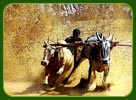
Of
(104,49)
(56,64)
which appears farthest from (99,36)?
(56,64)

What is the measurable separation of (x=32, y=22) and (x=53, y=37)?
20 cm

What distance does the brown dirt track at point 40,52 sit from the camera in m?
4.22

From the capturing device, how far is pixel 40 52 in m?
4.21

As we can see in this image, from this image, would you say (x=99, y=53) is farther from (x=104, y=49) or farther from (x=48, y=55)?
(x=48, y=55)

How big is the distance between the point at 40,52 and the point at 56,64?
0.15m

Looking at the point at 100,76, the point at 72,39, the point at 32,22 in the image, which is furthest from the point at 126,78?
the point at 32,22

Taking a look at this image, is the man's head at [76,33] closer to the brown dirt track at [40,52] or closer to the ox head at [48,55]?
the brown dirt track at [40,52]

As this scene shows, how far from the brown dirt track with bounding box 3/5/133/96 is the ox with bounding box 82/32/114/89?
0.05 metres

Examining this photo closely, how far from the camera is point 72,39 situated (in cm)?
423

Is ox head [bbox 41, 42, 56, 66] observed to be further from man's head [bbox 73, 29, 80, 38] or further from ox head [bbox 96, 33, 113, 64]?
ox head [bbox 96, 33, 113, 64]

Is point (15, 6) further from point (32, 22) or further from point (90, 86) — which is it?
point (90, 86)

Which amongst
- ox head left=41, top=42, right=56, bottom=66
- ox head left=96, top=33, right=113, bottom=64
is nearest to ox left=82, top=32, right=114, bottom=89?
ox head left=96, top=33, right=113, bottom=64

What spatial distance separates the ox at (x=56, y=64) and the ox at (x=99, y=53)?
0.14m

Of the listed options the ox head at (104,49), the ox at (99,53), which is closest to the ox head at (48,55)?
the ox at (99,53)
